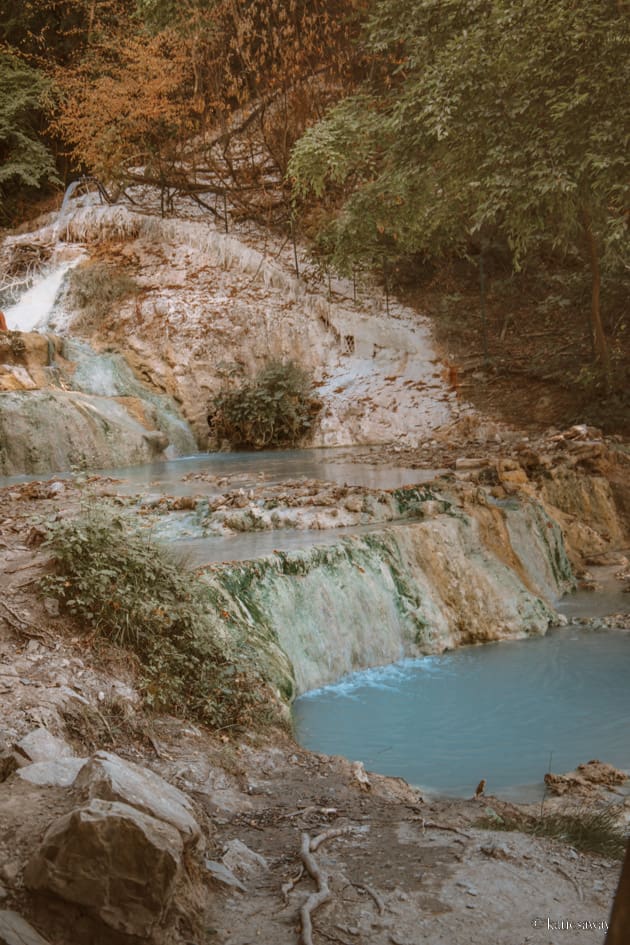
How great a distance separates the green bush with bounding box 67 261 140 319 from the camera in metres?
17.0

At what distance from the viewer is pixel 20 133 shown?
68.5 ft

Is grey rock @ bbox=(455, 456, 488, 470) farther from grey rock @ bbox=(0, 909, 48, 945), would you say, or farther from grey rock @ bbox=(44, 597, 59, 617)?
grey rock @ bbox=(0, 909, 48, 945)

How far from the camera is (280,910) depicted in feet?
8.97

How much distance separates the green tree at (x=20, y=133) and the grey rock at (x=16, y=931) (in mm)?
20405

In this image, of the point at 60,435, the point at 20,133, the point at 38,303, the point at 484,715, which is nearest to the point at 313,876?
the point at 484,715

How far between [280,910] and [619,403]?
36.9ft

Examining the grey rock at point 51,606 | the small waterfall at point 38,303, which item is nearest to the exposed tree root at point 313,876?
the grey rock at point 51,606

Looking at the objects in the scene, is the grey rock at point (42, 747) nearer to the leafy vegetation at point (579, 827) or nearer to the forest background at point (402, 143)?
the leafy vegetation at point (579, 827)

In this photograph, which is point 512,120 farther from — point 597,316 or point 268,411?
point 268,411

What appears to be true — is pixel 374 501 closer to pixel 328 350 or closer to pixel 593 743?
pixel 593 743

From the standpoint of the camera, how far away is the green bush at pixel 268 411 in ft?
48.5

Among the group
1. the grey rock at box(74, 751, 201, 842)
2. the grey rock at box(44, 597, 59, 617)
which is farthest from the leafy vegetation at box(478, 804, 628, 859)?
the grey rock at box(44, 597, 59, 617)

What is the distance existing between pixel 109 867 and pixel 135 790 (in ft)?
1.06

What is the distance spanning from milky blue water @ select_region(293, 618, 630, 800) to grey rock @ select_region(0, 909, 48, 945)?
2.73m
